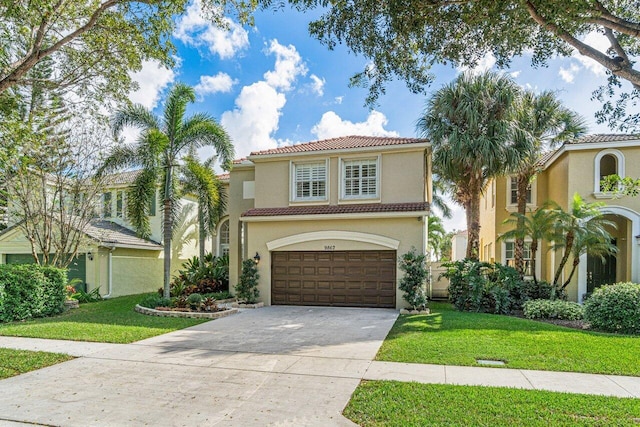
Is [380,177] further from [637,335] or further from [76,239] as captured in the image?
[76,239]

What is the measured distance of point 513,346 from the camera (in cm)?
901

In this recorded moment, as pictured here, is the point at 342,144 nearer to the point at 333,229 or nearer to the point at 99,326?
the point at 333,229

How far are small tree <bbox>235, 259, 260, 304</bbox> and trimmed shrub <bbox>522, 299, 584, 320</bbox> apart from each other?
10.2 meters

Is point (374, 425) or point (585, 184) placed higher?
point (585, 184)

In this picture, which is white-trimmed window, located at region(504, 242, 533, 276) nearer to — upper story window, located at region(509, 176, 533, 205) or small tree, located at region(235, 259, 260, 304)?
upper story window, located at region(509, 176, 533, 205)

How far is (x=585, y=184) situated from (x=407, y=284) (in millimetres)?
10028

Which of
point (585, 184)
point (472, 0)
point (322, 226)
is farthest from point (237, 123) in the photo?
point (585, 184)

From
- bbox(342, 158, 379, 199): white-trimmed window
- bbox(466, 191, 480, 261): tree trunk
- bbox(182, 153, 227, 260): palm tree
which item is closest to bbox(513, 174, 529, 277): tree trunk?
bbox(466, 191, 480, 261): tree trunk

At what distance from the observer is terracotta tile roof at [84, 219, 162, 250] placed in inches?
786

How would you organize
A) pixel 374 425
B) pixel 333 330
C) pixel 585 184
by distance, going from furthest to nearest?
pixel 585 184 < pixel 333 330 < pixel 374 425

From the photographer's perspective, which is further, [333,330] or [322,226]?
[322,226]

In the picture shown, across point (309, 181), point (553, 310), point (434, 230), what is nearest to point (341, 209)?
point (309, 181)

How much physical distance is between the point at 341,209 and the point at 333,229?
863 mm

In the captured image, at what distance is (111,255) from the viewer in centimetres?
2069
